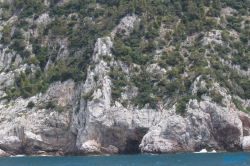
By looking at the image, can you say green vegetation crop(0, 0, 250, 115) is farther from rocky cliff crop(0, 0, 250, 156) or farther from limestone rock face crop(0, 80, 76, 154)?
limestone rock face crop(0, 80, 76, 154)

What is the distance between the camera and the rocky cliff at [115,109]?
2434 inches

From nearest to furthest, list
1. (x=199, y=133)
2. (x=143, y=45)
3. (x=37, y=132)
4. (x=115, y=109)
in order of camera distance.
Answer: (x=199, y=133)
(x=115, y=109)
(x=37, y=132)
(x=143, y=45)

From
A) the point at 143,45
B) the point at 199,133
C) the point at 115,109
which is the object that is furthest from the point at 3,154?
the point at 199,133

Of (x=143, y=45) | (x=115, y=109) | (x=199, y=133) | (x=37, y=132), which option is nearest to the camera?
(x=199, y=133)

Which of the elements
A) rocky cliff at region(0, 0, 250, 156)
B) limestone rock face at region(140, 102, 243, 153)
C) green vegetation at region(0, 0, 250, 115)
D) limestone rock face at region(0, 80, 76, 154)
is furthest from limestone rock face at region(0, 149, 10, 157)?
limestone rock face at region(140, 102, 243, 153)

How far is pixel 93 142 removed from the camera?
65.6 metres

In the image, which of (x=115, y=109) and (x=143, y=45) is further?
(x=143, y=45)

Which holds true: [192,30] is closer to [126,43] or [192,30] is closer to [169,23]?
[169,23]

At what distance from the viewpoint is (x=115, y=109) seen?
218 feet

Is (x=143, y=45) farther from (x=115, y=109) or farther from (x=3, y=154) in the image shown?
(x=3, y=154)

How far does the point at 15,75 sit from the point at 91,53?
1322 centimetres

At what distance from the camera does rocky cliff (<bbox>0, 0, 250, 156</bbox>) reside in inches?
2434

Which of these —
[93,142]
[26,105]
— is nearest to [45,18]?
[26,105]

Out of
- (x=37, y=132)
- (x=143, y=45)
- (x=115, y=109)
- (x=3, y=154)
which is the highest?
(x=143, y=45)
